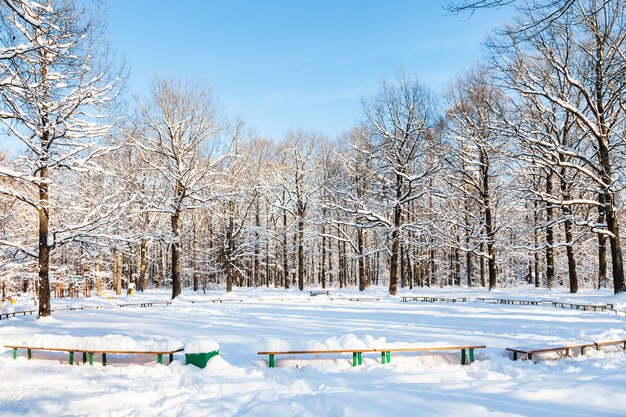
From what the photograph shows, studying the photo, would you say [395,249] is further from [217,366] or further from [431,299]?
[217,366]

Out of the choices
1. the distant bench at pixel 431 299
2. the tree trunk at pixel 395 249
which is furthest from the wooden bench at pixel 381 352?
the tree trunk at pixel 395 249

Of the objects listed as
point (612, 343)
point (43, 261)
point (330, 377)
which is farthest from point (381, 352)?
point (43, 261)

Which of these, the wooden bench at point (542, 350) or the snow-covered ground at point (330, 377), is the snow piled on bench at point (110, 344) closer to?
the snow-covered ground at point (330, 377)

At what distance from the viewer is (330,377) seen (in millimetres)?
7941

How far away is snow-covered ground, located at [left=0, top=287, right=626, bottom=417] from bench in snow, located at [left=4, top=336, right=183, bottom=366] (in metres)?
0.25

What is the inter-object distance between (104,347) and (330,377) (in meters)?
5.44

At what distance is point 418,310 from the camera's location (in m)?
18.1

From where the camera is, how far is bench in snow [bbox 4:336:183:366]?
9180mm

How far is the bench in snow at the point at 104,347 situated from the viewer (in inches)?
361

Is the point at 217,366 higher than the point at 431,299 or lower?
higher

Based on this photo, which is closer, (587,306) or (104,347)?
(104,347)

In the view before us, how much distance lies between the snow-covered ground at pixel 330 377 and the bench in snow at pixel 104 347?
0.25 meters

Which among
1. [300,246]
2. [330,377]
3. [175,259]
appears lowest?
[330,377]

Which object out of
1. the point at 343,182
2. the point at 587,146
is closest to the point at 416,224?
the point at 343,182
